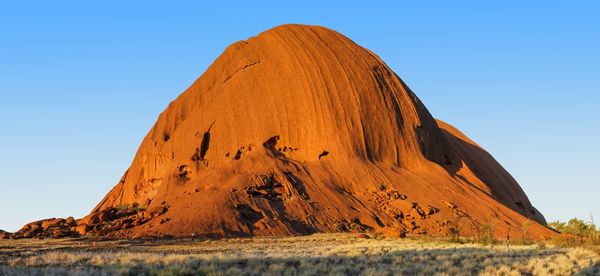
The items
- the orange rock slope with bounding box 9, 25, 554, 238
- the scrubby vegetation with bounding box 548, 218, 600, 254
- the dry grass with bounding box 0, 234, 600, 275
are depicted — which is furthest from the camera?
the orange rock slope with bounding box 9, 25, 554, 238

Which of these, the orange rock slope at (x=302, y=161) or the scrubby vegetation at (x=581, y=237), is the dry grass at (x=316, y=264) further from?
the orange rock slope at (x=302, y=161)

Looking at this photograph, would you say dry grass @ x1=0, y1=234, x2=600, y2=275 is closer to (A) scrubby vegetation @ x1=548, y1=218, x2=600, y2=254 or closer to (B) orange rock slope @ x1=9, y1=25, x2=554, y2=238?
(A) scrubby vegetation @ x1=548, y1=218, x2=600, y2=254

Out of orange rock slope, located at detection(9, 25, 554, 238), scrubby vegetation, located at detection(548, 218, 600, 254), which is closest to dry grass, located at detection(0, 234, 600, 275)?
scrubby vegetation, located at detection(548, 218, 600, 254)

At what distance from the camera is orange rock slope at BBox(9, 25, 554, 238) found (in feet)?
157

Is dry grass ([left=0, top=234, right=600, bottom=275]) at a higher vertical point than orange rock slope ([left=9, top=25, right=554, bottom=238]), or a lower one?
lower

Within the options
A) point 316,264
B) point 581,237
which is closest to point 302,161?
point 581,237

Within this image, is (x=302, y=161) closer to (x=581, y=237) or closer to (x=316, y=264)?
(x=581, y=237)

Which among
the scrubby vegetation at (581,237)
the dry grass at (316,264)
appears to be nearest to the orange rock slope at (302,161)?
the scrubby vegetation at (581,237)

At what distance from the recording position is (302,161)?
55812mm

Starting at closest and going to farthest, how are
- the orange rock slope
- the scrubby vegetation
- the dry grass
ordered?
the dry grass
the scrubby vegetation
the orange rock slope

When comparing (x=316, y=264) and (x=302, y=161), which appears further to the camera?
(x=302, y=161)

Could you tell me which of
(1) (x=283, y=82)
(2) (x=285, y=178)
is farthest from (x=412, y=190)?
(1) (x=283, y=82)

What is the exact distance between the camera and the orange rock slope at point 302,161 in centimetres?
4772

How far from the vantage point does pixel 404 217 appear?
49906 millimetres
